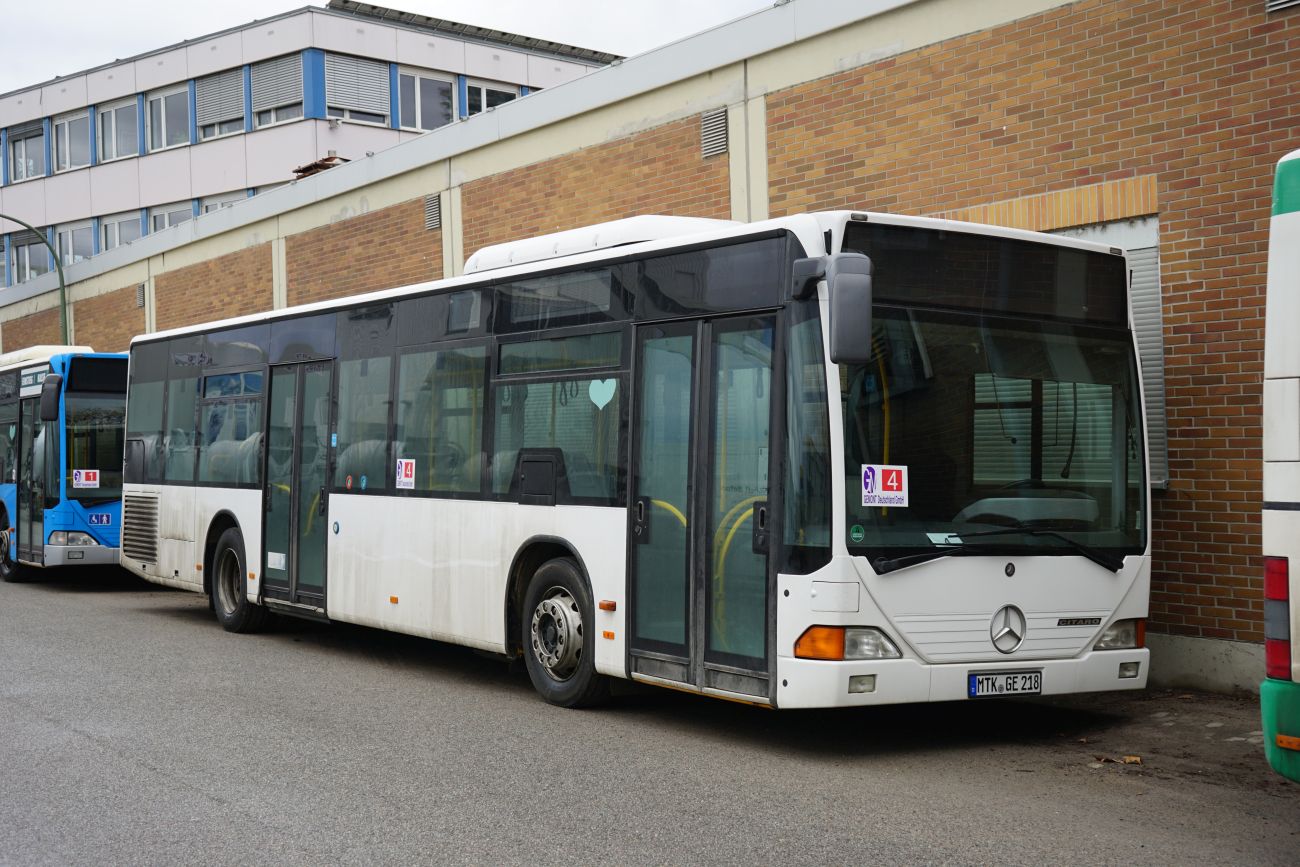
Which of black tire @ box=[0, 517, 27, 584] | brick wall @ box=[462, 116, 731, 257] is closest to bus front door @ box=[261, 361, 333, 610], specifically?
brick wall @ box=[462, 116, 731, 257]

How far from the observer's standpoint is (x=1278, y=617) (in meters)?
5.54

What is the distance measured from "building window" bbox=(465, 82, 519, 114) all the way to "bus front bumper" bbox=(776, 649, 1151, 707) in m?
35.5

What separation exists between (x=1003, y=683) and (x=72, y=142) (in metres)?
41.8

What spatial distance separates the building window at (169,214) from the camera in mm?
40812

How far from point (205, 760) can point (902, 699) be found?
3.60 meters

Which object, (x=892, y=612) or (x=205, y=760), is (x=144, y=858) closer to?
(x=205, y=760)

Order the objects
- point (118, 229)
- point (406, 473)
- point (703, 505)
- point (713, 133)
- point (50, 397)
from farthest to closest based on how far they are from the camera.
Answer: point (118, 229)
point (50, 397)
point (713, 133)
point (406, 473)
point (703, 505)

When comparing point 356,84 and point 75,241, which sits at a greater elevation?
point 356,84

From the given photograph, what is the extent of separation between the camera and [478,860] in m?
5.75

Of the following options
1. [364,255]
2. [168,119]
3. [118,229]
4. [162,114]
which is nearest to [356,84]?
[168,119]

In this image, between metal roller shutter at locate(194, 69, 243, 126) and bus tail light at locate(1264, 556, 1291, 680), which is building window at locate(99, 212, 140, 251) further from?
bus tail light at locate(1264, 556, 1291, 680)

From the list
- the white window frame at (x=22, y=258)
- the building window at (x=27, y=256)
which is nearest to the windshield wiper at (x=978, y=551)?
the building window at (x=27, y=256)

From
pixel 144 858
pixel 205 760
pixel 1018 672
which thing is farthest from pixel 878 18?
pixel 144 858

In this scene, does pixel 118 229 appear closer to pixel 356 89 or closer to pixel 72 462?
pixel 356 89
